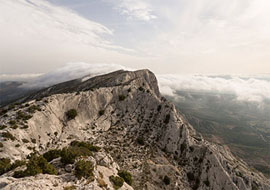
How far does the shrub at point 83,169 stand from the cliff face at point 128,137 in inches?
40.7

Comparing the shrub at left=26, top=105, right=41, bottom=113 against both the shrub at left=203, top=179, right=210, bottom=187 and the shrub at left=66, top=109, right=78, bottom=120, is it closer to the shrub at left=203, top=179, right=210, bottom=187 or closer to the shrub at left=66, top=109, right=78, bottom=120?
the shrub at left=66, top=109, right=78, bottom=120

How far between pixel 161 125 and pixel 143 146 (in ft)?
47.7

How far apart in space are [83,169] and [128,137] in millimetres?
34739

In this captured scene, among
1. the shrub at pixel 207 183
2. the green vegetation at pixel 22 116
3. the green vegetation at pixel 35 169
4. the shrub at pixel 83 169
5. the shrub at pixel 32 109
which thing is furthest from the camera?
the shrub at pixel 207 183

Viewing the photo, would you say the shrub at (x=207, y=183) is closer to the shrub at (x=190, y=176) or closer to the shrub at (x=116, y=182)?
the shrub at (x=190, y=176)

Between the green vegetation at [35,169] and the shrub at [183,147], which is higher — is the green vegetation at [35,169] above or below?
above

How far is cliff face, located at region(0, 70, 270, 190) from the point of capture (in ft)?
123

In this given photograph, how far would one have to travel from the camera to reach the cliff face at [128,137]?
37.6 meters

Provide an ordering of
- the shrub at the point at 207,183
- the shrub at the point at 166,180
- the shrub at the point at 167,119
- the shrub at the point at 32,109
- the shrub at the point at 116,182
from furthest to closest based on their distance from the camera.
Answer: the shrub at the point at 167,119, the shrub at the point at 207,183, the shrub at the point at 32,109, the shrub at the point at 166,180, the shrub at the point at 116,182

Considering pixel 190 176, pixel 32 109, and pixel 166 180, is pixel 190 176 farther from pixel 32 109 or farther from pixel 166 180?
pixel 32 109

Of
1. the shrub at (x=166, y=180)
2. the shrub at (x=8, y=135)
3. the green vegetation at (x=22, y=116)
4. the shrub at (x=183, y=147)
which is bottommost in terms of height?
the shrub at (x=166, y=180)

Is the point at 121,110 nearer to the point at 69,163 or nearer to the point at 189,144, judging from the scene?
the point at 189,144

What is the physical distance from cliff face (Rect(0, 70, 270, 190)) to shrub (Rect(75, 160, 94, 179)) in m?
1.03

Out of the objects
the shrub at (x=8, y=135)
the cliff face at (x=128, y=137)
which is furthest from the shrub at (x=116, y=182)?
the shrub at (x=8, y=135)
